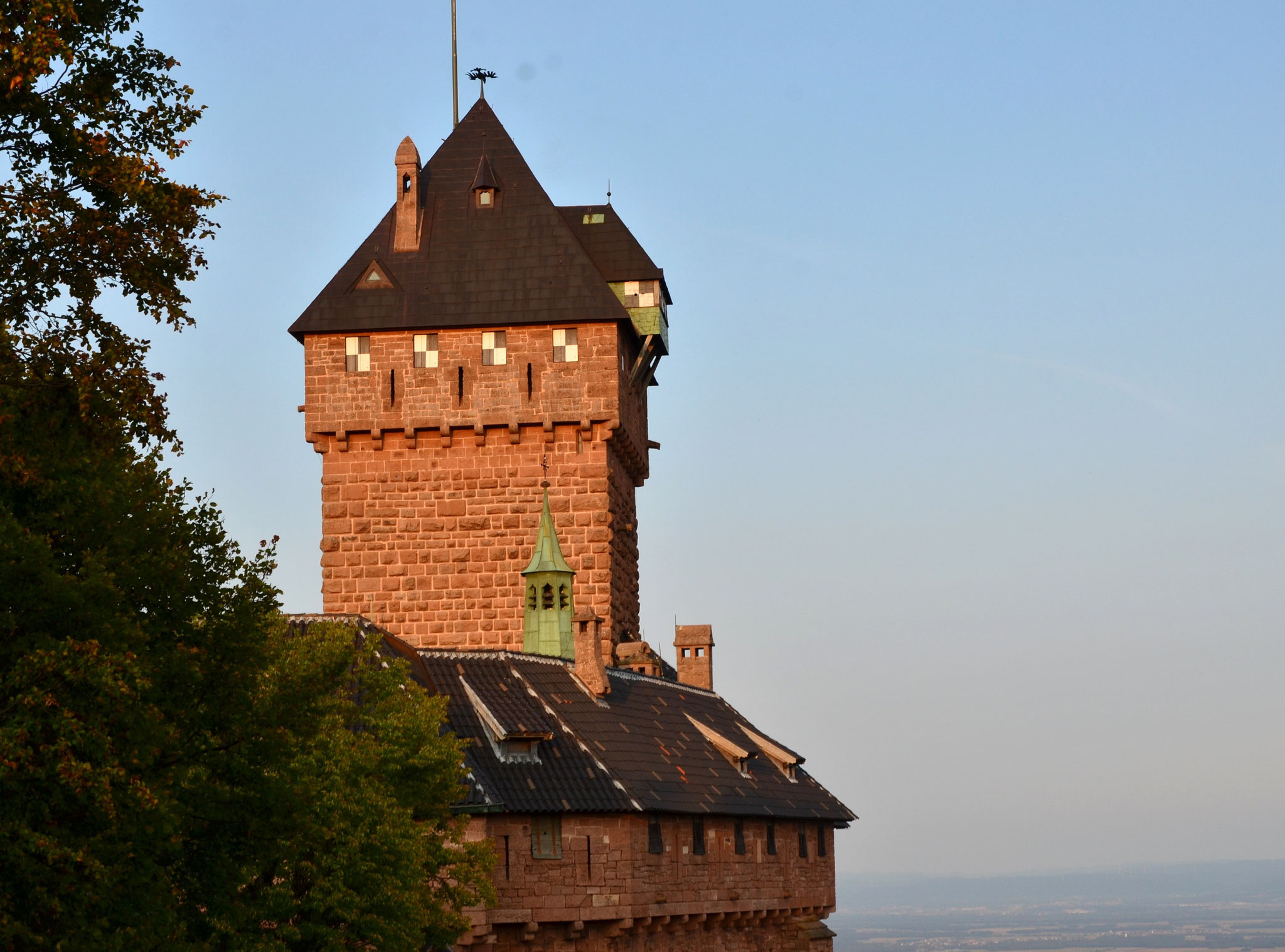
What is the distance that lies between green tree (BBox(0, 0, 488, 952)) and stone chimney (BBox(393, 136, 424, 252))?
91.4 feet

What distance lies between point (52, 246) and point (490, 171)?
33634 millimetres

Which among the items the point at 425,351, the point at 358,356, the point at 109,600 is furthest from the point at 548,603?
the point at 109,600

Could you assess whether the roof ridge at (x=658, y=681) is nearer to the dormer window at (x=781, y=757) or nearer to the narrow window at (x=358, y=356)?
the dormer window at (x=781, y=757)

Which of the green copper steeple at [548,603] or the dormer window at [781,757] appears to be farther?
the dormer window at [781,757]

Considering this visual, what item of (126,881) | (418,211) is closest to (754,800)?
(418,211)

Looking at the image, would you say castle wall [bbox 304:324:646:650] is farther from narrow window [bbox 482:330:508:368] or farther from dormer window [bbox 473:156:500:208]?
dormer window [bbox 473:156:500:208]

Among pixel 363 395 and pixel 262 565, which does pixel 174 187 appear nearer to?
pixel 262 565

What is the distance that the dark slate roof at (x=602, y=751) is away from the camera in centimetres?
3975

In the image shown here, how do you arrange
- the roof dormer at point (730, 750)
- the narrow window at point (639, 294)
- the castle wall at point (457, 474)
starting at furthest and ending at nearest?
the narrow window at point (639, 294), the castle wall at point (457, 474), the roof dormer at point (730, 750)

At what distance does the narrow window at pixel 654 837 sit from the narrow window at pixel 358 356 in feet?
49.1

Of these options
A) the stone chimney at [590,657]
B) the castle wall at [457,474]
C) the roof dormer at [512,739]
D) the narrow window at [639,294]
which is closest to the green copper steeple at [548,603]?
the castle wall at [457,474]

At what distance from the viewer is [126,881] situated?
20.5 m

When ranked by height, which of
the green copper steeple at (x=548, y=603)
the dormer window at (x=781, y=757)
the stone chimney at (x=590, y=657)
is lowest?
the dormer window at (x=781, y=757)

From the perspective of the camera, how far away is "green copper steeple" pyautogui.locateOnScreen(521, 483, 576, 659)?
4781cm
